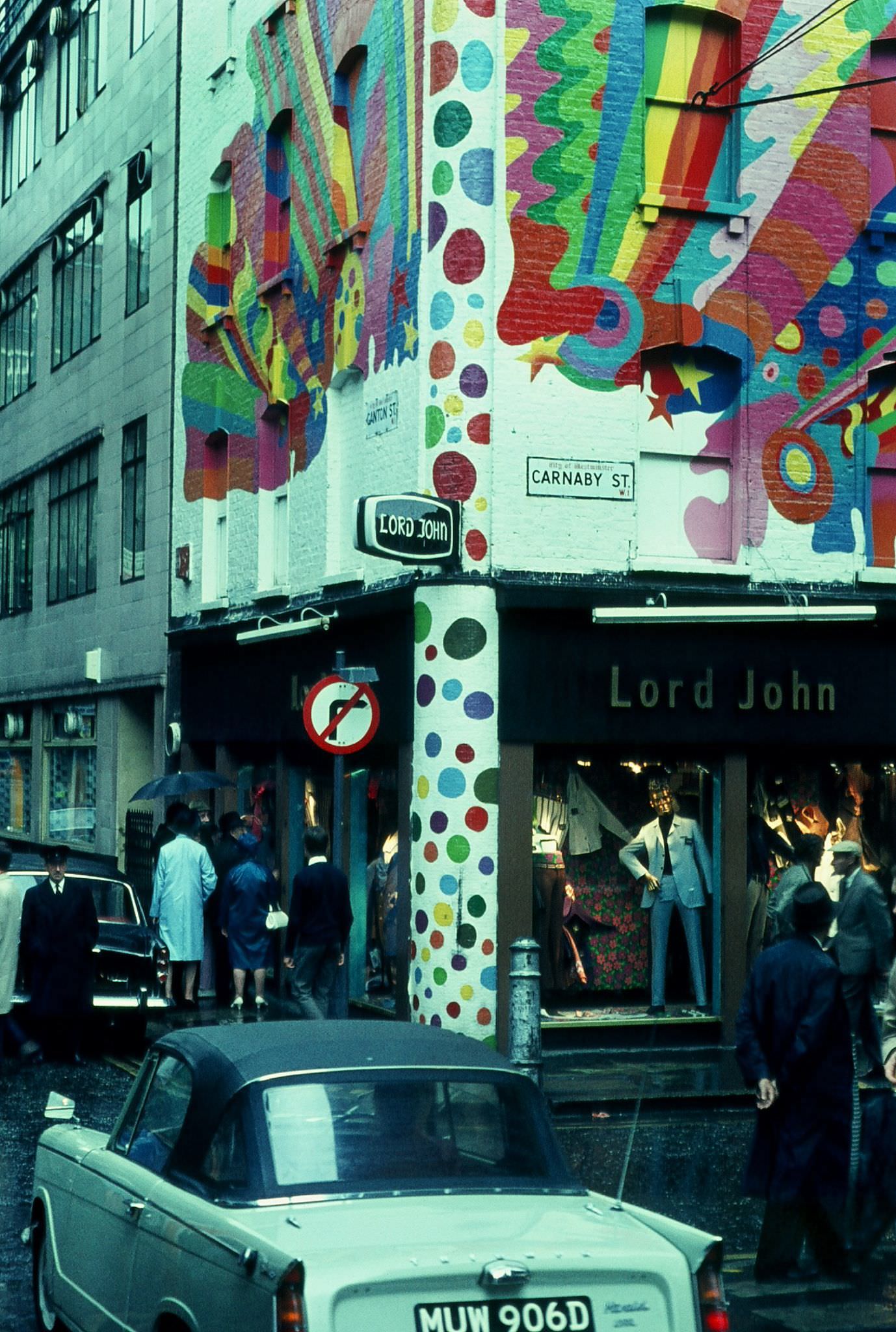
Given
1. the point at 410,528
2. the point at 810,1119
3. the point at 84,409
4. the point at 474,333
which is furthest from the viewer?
the point at 84,409

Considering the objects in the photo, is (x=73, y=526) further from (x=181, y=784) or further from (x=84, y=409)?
(x=181, y=784)

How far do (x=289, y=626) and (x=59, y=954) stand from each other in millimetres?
4612

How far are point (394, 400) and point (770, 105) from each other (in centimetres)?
427

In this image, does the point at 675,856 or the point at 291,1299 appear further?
the point at 675,856

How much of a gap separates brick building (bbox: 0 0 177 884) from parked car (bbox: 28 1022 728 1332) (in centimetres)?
1770

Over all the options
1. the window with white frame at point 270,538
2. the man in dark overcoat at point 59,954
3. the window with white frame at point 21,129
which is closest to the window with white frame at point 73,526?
the window with white frame at point 21,129

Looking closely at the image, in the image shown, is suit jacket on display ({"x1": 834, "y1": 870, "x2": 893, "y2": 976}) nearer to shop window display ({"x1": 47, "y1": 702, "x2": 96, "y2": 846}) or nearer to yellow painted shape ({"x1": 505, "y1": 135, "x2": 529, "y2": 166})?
yellow painted shape ({"x1": 505, "y1": 135, "x2": 529, "y2": 166})

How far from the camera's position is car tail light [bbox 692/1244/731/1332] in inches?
208

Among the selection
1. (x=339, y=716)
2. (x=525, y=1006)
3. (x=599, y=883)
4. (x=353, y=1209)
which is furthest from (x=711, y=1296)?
(x=599, y=883)

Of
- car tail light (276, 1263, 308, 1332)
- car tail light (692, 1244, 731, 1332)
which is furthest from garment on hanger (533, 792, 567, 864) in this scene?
car tail light (276, 1263, 308, 1332)

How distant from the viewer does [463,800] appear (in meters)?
15.6

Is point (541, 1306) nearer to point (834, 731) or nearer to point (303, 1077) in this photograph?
point (303, 1077)

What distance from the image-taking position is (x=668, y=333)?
16297 mm

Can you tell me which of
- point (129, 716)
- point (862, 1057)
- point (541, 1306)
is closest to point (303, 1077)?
point (541, 1306)
